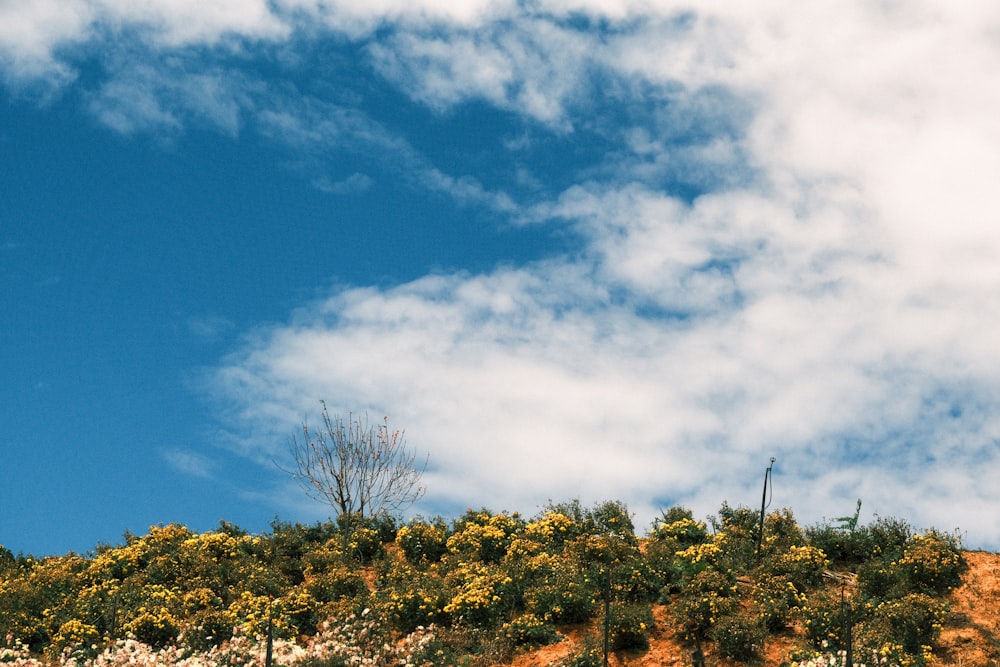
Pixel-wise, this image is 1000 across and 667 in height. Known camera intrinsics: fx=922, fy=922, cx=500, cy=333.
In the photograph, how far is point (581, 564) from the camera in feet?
81.9

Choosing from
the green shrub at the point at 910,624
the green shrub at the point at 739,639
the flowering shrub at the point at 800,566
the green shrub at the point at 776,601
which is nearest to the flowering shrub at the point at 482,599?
the green shrub at the point at 739,639

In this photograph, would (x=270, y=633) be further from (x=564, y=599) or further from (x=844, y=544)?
(x=844, y=544)

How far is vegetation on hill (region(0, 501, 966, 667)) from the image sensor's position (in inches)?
833

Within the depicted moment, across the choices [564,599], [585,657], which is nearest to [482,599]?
[564,599]

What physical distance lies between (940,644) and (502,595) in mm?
10249

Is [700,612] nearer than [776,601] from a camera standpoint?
Yes

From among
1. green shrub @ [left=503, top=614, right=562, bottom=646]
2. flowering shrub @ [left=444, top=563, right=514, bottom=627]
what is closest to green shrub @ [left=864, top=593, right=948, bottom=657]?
green shrub @ [left=503, top=614, right=562, bottom=646]

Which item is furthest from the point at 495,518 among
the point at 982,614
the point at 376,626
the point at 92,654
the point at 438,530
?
the point at 982,614


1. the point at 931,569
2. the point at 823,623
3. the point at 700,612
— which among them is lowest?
the point at 823,623

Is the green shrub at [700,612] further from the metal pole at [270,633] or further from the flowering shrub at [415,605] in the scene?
the metal pole at [270,633]

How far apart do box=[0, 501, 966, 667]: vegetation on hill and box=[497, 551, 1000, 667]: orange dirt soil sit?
8.9 inches

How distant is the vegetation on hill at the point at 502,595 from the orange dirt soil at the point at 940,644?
0.23 metres

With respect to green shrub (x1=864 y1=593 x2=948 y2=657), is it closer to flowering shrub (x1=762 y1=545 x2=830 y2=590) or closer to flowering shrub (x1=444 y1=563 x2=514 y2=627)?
flowering shrub (x1=762 y1=545 x2=830 y2=590)

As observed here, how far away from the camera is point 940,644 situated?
2058cm
